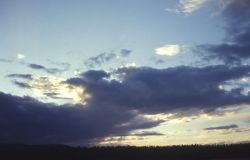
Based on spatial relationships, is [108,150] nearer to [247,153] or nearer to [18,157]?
[18,157]

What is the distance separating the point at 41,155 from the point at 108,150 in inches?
1386

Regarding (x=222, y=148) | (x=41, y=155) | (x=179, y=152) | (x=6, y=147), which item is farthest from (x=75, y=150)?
(x=222, y=148)

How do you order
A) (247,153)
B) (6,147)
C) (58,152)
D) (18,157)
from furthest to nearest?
(6,147)
(58,152)
(18,157)
(247,153)

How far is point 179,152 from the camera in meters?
168

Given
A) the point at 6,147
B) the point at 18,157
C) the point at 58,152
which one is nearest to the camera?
the point at 18,157

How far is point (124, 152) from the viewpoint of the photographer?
576ft

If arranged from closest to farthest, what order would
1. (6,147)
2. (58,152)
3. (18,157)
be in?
1. (18,157)
2. (58,152)
3. (6,147)

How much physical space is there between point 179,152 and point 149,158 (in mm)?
16861

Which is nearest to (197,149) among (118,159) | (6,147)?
(118,159)

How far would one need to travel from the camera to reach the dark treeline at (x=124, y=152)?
15612cm

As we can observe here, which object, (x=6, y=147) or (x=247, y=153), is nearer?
(x=247, y=153)

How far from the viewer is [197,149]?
554 feet

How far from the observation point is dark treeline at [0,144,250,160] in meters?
156

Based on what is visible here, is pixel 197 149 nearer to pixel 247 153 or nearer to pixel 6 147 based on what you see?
pixel 247 153
